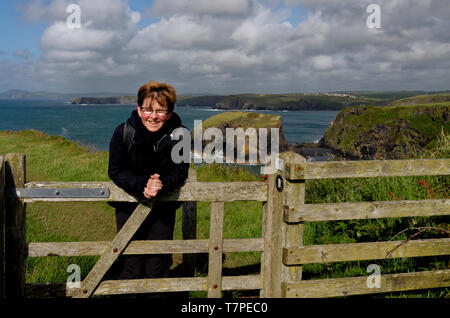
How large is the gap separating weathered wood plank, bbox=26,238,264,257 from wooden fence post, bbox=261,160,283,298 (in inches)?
4.9

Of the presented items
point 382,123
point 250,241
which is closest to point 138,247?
point 250,241

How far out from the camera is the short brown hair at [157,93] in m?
4.14

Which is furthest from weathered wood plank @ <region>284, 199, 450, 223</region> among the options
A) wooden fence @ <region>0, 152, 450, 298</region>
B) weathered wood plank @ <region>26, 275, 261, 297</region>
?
weathered wood plank @ <region>26, 275, 261, 297</region>

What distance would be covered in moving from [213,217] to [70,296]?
173 centimetres

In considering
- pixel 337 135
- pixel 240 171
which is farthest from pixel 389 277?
pixel 337 135

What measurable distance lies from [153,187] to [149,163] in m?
0.44

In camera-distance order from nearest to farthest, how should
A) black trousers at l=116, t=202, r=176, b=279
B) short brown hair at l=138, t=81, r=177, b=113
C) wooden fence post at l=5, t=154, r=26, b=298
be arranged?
1. wooden fence post at l=5, t=154, r=26, b=298
2. short brown hair at l=138, t=81, r=177, b=113
3. black trousers at l=116, t=202, r=176, b=279

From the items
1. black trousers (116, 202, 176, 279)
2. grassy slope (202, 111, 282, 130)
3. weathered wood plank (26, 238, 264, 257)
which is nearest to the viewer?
weathered wood plank (26, 238, 264, 257)

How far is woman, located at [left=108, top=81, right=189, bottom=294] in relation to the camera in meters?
3.97

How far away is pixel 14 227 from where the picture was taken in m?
3.91

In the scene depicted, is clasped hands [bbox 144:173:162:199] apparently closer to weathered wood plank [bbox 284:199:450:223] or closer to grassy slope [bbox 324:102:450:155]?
weathered wood plank [bbox 284:199:450:223]

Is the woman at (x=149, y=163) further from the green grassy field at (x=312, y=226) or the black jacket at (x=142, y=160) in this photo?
the green grassy field at (x=312, y=226)

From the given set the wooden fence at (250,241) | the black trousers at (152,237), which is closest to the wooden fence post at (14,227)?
the wooden fence at (250,241)
